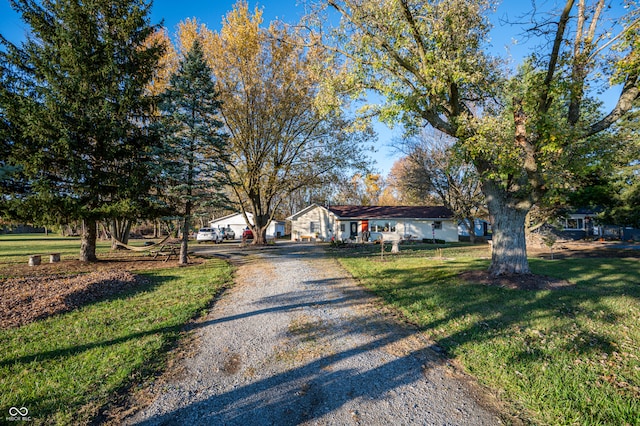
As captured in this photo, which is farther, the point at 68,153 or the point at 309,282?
the point at 68,153

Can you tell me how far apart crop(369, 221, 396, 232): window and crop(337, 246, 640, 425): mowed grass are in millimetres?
22373

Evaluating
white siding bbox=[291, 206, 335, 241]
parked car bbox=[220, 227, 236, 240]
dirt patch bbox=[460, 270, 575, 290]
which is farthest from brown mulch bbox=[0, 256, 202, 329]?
white siding bbox=[291, 206, 335, 241]

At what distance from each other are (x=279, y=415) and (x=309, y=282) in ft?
20.6

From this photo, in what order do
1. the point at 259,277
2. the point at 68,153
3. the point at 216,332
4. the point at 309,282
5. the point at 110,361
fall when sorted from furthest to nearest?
the point at 68,153
the point at 259,277
the point at 309,282
the point at 216,332
the point at 110,361

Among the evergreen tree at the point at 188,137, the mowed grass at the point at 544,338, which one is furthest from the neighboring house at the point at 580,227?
the evergreen tree at the point at 188,137

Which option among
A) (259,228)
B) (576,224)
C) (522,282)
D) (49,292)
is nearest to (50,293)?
(49,292)

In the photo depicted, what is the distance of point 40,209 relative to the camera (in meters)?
11.7

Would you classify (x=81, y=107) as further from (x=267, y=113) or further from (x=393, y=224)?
(x=393, y=224)

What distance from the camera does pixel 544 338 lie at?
4.88 metres

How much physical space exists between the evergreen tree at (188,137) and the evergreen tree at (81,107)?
121 centimetres

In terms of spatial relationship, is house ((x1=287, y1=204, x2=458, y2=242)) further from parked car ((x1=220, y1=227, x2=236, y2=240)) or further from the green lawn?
the green lawn

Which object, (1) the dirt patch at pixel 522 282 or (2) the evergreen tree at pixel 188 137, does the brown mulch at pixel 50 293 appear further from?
(1) the dirt patch at pixel 522 282

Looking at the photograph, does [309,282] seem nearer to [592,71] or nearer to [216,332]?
[216,332]

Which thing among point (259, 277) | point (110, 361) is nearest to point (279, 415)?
point (110, 361)
